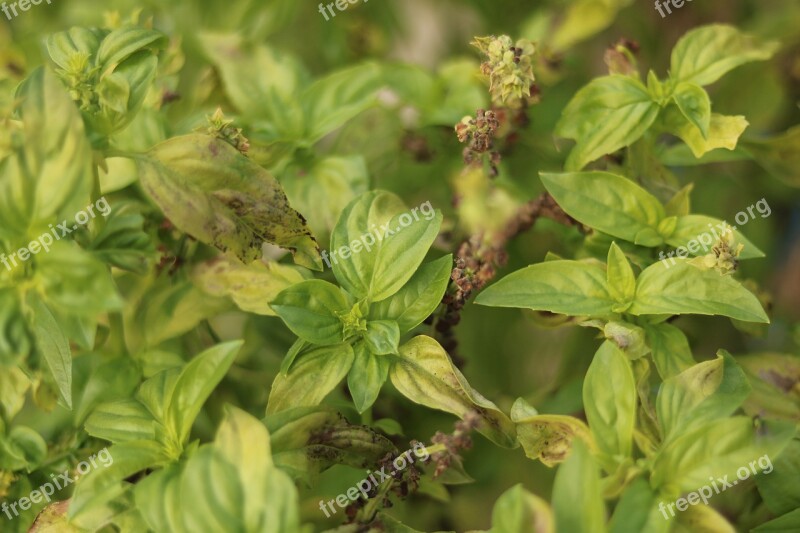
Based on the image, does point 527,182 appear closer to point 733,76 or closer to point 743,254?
point 743,254

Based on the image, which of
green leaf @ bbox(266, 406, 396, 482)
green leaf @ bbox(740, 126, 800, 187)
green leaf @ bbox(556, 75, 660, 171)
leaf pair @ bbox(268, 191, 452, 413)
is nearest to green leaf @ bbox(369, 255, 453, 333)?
leaf pair @ bbox(268, 191, 452, 413)

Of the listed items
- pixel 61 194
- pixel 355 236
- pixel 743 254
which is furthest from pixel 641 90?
pixel 61 194

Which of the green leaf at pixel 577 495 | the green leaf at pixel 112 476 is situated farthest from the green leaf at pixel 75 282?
the green leaf at pixel 577 495

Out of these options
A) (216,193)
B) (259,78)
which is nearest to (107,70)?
(216,193)

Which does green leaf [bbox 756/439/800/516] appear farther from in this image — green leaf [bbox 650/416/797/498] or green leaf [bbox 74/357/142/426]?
green leaf [bbox 74/357/142/426]

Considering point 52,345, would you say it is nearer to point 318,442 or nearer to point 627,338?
point 318,442

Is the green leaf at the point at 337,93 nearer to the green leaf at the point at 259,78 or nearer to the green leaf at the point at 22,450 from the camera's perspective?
the green leaf at the point at 259,78

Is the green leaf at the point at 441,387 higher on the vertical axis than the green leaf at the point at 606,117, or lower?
lower
